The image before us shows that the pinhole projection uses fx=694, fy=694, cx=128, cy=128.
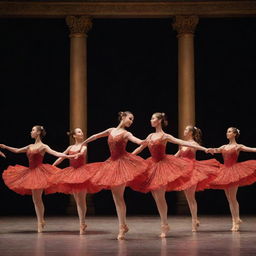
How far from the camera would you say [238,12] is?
17.5 metres

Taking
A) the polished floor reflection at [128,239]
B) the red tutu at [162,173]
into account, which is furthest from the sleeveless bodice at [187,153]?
the red tutu at [162,173]

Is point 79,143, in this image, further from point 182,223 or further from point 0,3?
point 0,3

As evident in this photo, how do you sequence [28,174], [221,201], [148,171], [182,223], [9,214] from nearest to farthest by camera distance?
1. [148,171]
2. [28,174]
3. [182,223]
4. [9,214]
5. [221,201]

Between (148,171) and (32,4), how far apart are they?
8.10 meters

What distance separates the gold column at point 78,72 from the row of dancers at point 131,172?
16.6 ft

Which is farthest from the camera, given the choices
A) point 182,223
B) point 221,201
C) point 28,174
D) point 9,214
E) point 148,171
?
point 221,201

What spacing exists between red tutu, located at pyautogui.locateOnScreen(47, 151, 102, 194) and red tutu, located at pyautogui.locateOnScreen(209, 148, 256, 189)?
2140 mm

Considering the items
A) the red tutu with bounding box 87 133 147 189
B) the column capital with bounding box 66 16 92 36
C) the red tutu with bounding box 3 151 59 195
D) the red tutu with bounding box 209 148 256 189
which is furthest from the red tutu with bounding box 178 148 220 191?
the column capital with bounding box 66 16 92 36

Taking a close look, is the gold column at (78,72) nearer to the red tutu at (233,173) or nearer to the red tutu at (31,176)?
the red tutu at (31,176)

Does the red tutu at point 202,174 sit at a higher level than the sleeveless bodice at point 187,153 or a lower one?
lower

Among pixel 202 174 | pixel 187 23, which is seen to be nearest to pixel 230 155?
pixel 202 174

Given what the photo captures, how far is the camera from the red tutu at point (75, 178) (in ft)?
37.0

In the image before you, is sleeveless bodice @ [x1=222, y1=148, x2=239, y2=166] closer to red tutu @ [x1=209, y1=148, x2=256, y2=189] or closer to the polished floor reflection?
red tutu @ [x1=209, y1=148, x2=256, y2=189]

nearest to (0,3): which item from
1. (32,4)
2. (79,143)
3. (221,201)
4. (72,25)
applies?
(32,4)
